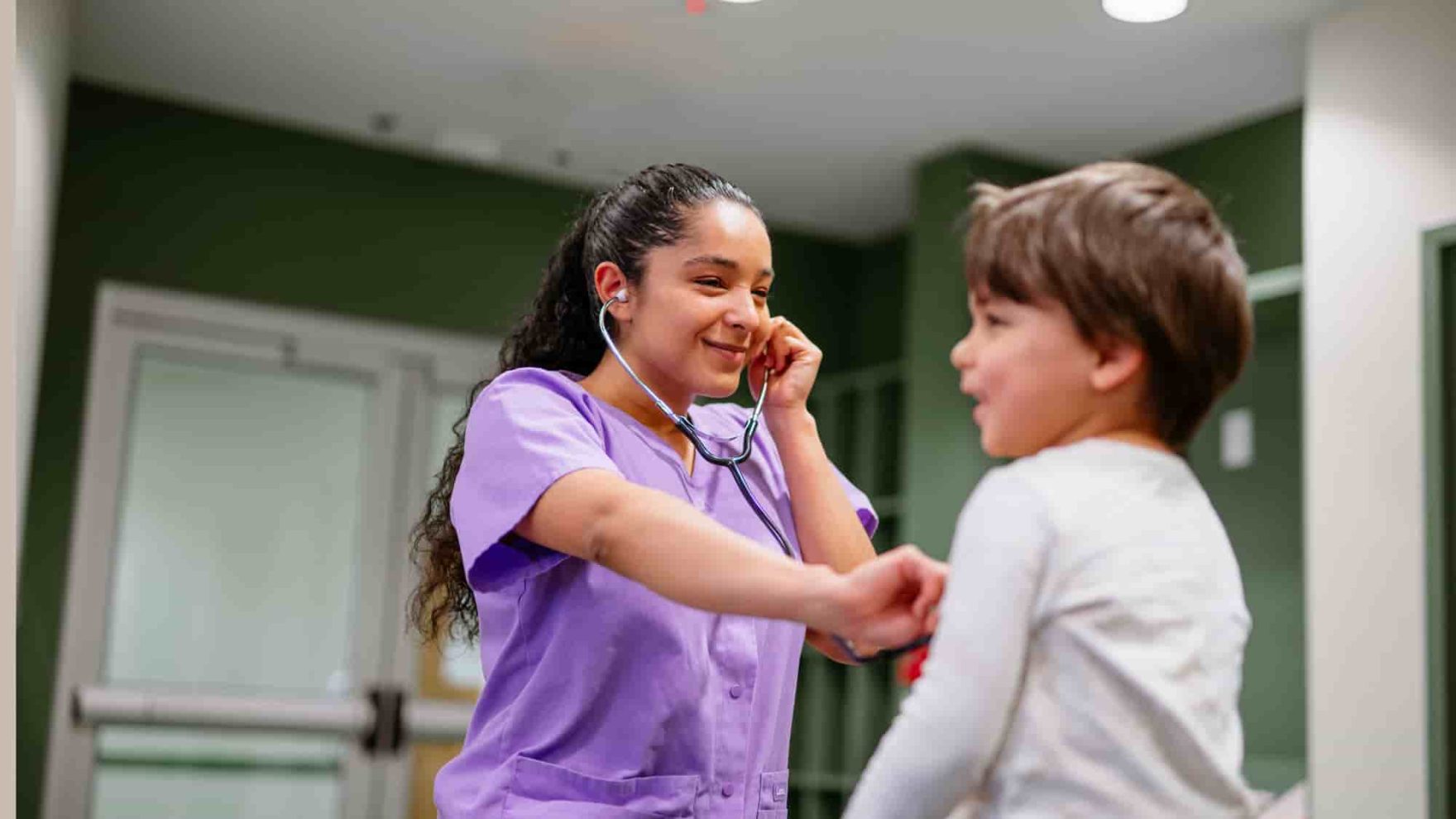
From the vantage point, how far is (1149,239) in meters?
1.00

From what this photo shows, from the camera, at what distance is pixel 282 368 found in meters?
4.68

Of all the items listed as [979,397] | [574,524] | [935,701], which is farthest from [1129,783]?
[574,524]

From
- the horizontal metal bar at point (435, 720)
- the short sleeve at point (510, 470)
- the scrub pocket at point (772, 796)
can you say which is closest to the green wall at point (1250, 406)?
the horizontal metal bar at point (435, 720)

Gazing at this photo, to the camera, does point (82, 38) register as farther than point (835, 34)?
Yes

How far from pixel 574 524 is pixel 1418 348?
249 cm

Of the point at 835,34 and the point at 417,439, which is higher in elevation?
the point at 835,34

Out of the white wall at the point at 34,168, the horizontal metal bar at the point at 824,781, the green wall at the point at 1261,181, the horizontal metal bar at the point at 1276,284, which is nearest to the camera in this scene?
the white wall at the point at 34,168

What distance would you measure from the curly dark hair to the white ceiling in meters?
1.98

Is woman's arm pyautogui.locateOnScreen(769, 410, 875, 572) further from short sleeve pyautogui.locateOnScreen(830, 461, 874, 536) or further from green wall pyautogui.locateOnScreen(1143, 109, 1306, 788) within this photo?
green wall pyautogui.locateOnScreen(1143, 109, 1306, 788)

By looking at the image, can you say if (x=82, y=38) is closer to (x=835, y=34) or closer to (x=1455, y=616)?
(x=835, y=34)

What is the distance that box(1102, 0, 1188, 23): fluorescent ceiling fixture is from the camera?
343cm

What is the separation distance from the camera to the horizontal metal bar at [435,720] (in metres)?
4.61

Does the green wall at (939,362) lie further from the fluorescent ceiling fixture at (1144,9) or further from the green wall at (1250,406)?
the fluorescent ceiling fixture at (1144,9)

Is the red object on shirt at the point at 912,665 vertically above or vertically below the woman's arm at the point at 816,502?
below
